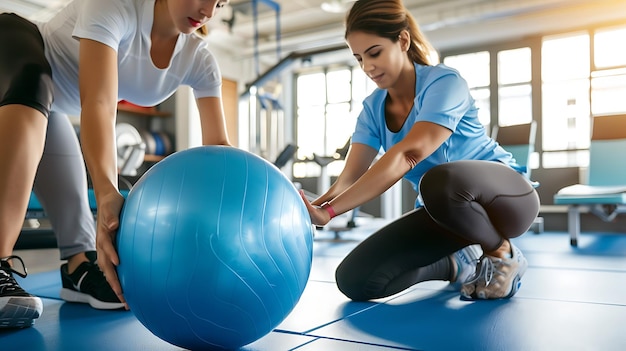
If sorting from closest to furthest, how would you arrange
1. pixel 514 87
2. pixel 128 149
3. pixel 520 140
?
pixel 128 149 < pixel 520 140 < pixel 514 87

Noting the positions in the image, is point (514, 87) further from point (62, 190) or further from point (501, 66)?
point (62, 190)

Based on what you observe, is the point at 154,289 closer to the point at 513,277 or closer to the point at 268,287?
the point at 268,287

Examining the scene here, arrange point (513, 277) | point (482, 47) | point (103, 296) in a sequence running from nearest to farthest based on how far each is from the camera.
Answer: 1. point (103, 296)
2. point (513, 277)
3. point (482, 47)

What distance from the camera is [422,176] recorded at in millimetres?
1629

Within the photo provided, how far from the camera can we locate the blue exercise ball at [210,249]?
0.90 metres

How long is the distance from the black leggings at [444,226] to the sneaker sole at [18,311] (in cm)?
92

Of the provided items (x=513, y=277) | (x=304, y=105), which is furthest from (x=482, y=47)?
(x=513, y=277)

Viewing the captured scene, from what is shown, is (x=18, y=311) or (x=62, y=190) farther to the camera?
(x=62, y=190)

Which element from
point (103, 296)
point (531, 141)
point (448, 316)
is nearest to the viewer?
point (448, 316)

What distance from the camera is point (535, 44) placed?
22.9 ft

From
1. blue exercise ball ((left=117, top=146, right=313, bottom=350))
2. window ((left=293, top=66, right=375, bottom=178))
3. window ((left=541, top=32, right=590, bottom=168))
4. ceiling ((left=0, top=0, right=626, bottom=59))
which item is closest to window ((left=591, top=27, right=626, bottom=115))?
window ((left=541, top=32, right=590, bottom=168))

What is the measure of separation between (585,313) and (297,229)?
97 centimetres

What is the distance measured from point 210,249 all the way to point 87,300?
3.21 ft

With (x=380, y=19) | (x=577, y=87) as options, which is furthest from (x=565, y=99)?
(x=380, y=19)
